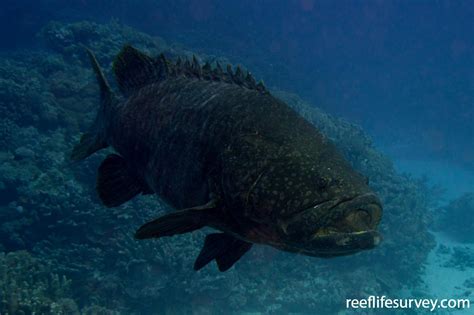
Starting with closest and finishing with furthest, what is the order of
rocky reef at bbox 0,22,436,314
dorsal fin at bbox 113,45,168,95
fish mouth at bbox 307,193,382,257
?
fish mouth at bbox 307,193,382,257, dorsal fin at bbox 113,45,168,95, rocky reef at bbox 0,22,436,314

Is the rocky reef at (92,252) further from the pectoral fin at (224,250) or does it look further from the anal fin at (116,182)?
the pectoral fin at (224,250)

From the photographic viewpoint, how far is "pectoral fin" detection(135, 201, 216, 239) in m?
2.16

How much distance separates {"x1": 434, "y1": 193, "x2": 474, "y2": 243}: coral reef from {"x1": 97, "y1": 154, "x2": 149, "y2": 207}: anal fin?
23802 mm

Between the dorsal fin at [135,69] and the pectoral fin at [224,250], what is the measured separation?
1.61 metres

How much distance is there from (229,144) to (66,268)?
876 cm

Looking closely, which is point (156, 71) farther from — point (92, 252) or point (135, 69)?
point (92, 252)

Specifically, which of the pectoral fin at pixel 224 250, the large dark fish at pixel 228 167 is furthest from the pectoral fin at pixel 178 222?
the pectoral fin at pixel 224 250

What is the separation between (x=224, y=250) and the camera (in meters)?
2.79

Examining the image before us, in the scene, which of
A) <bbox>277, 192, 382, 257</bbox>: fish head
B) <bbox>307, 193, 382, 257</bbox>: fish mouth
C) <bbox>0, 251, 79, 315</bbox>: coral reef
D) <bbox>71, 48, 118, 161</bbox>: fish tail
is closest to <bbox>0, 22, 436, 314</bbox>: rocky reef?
<bbox>0, 251, 79, 315</bbox>: coral reef

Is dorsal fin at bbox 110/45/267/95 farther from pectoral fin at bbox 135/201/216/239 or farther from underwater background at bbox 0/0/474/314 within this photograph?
underwater background at bbox 0/0/474/314

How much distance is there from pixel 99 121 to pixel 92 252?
699 cm

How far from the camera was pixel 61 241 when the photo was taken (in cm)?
1002

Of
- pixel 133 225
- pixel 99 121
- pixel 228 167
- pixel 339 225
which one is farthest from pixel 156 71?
pixel 133 225

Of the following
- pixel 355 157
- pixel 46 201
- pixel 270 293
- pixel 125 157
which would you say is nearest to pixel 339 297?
pixel 270 293
